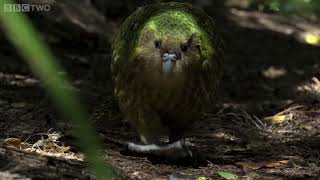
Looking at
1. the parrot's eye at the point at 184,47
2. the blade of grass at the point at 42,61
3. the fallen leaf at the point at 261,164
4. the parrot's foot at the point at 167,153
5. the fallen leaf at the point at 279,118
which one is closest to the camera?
the blade of grass at the point at 42,61

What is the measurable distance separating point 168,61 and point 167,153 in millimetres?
753

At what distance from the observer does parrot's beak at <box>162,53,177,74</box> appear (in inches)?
116

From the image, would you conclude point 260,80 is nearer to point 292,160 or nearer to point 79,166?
point 292,160

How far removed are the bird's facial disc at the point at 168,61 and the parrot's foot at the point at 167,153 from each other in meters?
0.66

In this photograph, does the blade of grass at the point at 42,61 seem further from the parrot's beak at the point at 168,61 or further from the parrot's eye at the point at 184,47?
the parrot's eye at the point at 184,47

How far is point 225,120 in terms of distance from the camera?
5023 mm

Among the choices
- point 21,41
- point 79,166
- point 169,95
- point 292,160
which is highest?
point 21,41

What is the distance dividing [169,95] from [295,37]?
21.3 feet

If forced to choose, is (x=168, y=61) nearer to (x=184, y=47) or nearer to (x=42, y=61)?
(x=184, y=47)

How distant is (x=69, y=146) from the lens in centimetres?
352

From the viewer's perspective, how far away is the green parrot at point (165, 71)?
10.1 feet

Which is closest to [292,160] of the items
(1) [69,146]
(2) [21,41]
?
(1) [69,146]

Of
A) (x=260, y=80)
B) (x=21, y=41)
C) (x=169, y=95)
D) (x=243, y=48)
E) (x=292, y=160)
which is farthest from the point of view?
(x=243, y=48)

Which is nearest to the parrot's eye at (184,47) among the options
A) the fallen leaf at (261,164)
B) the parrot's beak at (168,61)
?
the parrot's beak at (168,61)
